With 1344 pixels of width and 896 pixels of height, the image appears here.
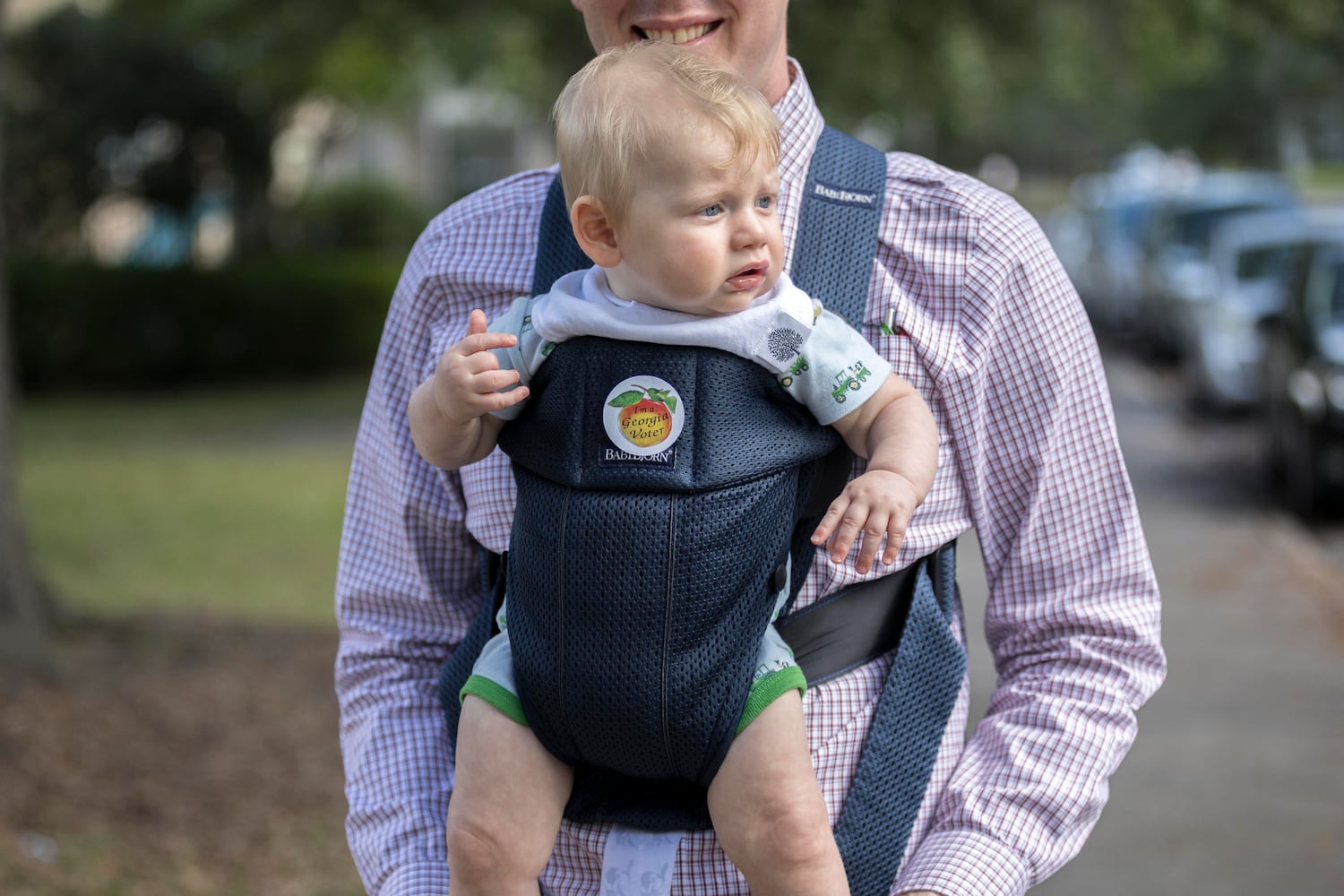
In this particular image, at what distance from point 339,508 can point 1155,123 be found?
29.1 metres

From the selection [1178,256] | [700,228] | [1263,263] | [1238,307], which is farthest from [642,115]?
[1178,256]

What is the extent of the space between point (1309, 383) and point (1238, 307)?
13.2ft

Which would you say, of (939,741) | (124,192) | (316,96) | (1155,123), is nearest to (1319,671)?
(939,741)

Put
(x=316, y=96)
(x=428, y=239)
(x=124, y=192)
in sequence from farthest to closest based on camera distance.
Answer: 1. (x=316, y=96)
2. (x=124, y=192)
3. (x=428, y=239)

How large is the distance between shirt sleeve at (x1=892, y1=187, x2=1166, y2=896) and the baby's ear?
44cm

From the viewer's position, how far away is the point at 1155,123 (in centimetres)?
3681

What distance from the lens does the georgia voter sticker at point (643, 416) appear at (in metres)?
1.82

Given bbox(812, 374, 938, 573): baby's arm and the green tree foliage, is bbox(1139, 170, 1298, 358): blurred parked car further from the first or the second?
bbox(812, 374, 938, 573): baby's arm

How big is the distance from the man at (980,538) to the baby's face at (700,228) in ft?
0.71

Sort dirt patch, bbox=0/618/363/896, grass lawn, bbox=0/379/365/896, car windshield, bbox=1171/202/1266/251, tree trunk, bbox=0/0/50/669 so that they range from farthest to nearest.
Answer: car windshield, bbox=1171/202/1266/251 → tree trunk, bbox=0/0/50/669 → grass lawn, bbox=0/379/365/896 → dirt patch, bbox=0/618/363/896

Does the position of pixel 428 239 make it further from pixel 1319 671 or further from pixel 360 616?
pixel 1319 671

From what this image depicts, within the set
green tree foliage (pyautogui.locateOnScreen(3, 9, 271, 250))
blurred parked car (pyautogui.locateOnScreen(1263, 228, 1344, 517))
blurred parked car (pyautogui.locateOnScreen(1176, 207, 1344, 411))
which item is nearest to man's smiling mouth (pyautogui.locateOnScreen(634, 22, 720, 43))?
blurred parked car (pyautogui.locateOnScreen(1263, 228, 1344, 517))

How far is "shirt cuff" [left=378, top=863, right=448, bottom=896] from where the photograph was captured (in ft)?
6.76

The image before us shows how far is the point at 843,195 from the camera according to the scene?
6.67 ft
